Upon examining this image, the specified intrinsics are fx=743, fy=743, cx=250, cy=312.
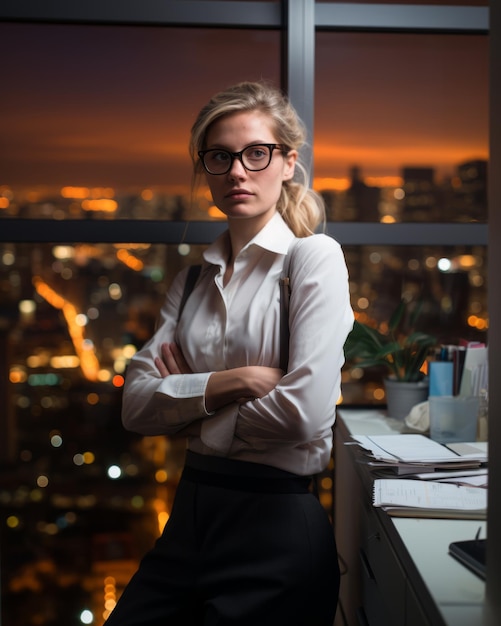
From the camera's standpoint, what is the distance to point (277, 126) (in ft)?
6.08

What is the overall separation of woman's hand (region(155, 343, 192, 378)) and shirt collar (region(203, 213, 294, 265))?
0.82 feet

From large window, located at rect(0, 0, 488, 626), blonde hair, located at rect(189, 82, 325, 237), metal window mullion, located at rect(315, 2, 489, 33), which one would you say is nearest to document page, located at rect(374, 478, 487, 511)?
blonde hair, located at rect(189, 82, 325, 237)

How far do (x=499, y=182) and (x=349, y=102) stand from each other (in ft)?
5.75

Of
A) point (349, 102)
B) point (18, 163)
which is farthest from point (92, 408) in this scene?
point (349, 102)

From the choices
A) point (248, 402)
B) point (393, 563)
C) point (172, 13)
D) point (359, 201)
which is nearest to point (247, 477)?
point (248, 402)

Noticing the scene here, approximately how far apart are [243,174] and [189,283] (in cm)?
37

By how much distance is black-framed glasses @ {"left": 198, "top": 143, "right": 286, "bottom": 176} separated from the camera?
1821 millimetres

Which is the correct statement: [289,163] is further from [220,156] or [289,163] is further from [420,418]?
[420,418]

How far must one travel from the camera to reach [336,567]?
1.67 m

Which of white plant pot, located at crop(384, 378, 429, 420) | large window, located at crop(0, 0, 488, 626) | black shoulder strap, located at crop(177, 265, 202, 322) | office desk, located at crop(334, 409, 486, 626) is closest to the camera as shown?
office desk, located at crop(334, 409, 486, 626)

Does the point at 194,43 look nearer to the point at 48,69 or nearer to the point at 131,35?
the point at 131,35

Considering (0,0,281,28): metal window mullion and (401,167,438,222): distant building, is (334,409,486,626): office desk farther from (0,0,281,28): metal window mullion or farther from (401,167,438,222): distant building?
(0,0,281,28): metal window mullion

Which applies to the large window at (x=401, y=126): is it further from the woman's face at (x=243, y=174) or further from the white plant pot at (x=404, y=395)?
the woman's face at (x=243, y=174)

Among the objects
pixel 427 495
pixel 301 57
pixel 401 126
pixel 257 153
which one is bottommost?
pixel 427 495
